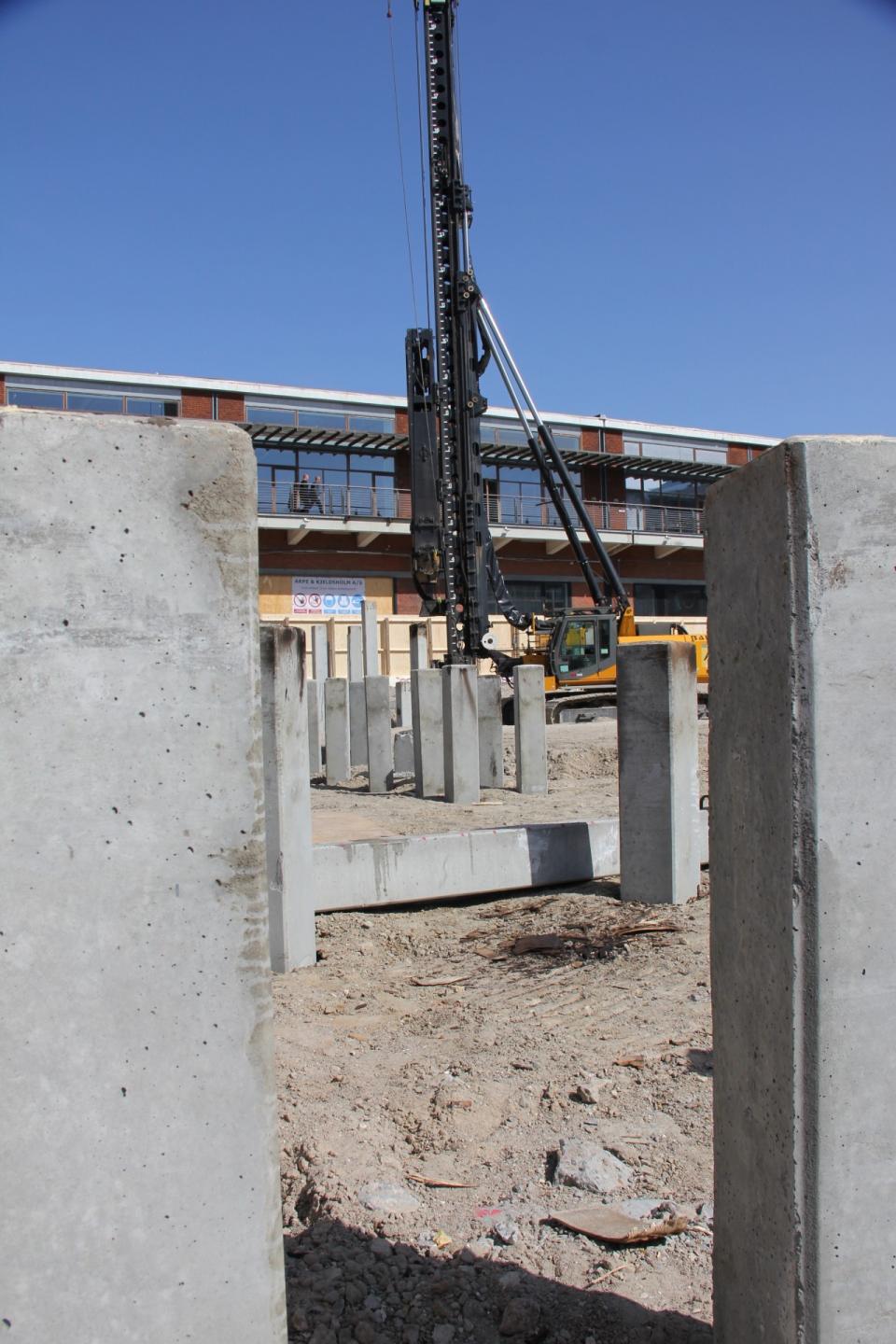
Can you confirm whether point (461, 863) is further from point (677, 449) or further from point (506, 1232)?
point (677, 449)

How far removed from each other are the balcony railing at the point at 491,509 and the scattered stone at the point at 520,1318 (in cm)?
2786

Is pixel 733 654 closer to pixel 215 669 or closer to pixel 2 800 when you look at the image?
pixel 215 669

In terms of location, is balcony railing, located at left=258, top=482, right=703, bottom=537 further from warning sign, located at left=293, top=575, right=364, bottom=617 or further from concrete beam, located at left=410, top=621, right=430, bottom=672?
concrete beam, located at left=410, top=621, right=430, bottom=672

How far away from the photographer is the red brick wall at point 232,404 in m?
32.7


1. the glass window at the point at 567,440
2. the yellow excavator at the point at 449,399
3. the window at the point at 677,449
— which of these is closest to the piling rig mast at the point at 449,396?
the yellow excavator at the point at 449,399

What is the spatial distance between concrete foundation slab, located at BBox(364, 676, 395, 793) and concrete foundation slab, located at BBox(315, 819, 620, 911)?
5.36m

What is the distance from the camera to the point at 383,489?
33656 mm

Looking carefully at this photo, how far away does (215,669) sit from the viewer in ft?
6.68

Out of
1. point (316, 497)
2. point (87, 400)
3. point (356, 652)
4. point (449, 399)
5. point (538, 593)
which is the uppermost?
point (87, 400)

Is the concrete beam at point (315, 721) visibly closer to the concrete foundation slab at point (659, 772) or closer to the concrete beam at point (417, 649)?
the concrete beam at point (417, 649)

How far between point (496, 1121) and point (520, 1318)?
123 centimetres

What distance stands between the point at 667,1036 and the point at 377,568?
2970cm

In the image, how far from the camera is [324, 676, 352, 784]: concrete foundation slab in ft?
45.0

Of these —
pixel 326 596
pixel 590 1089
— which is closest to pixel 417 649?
pixel 590 1089
